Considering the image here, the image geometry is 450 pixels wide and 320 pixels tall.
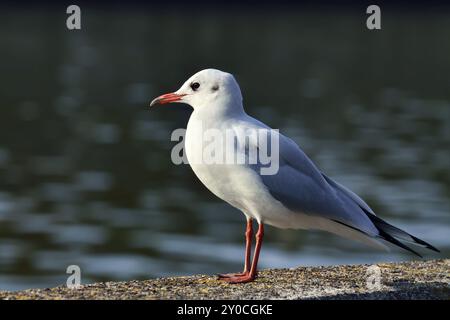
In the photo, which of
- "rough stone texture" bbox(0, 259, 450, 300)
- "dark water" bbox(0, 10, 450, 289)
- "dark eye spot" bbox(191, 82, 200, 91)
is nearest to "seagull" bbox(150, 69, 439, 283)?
"dark eye spot" bbox(191, 82, 200, 91)

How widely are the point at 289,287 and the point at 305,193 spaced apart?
68cm

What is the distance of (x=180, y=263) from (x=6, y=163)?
920cm

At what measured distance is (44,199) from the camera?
21.2 meters

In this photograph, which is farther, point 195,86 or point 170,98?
point 170,98

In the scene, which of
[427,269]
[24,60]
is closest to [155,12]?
[24,60]

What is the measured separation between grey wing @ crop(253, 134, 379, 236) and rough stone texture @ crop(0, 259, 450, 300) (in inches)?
17.1

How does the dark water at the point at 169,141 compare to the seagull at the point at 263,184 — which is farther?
the dark water at the point at 169,141

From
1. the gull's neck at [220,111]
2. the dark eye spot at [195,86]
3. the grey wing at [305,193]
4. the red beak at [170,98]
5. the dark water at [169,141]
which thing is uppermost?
the dark eye spot at [195,86]

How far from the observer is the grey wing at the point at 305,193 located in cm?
777

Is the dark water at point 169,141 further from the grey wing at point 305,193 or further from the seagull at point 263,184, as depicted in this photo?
the grey wing at point 305,193

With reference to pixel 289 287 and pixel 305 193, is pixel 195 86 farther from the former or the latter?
pixel 289 287

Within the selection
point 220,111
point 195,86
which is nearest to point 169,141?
point 195,86

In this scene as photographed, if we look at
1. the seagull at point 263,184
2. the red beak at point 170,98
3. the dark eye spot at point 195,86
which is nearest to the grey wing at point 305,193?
the seagull at point 263,184

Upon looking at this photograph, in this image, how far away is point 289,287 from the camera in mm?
7590
